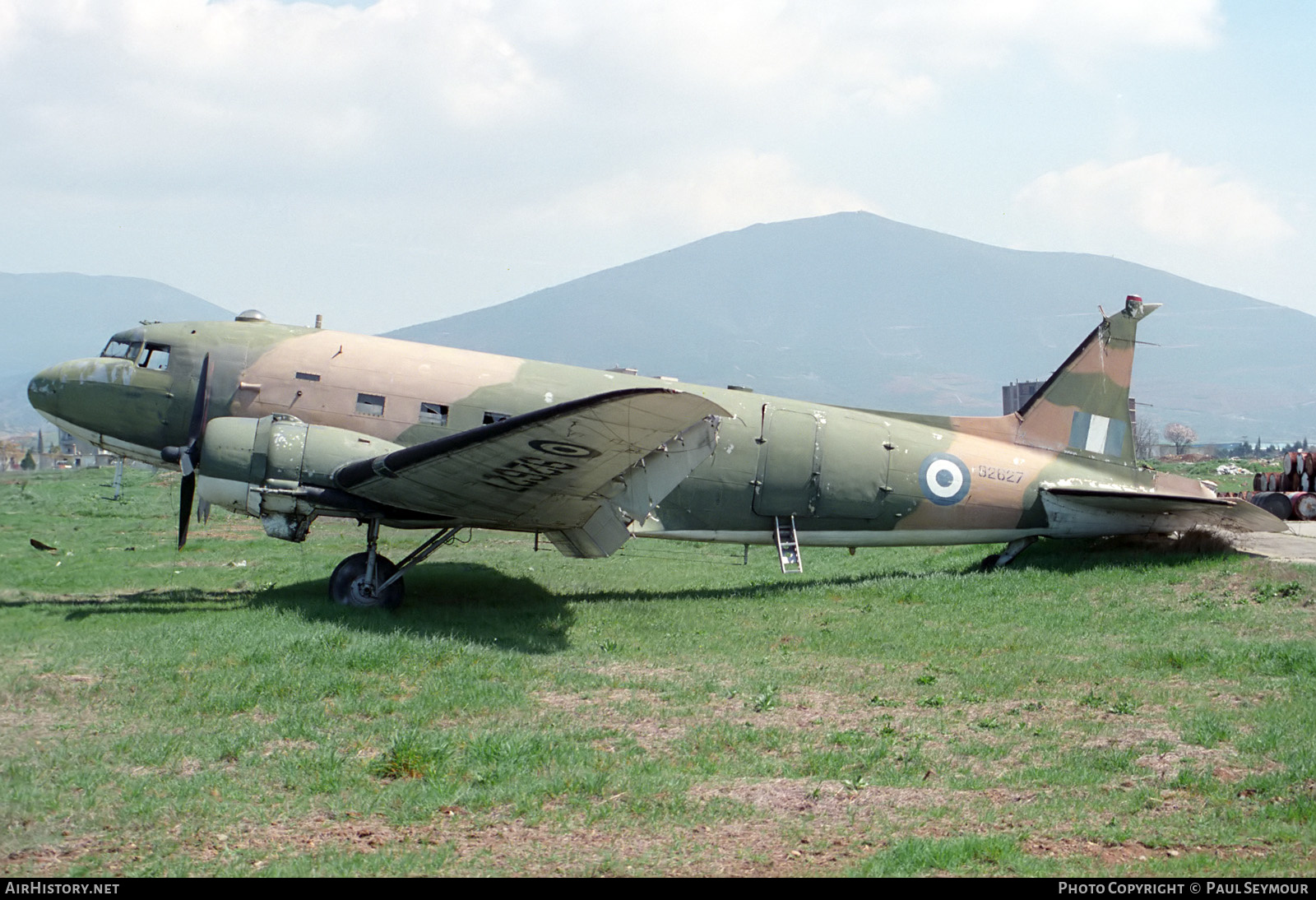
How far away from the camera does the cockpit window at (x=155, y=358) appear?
16.1 m

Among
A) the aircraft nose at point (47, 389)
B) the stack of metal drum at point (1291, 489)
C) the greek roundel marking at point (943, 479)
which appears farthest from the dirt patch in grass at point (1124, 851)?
the stack of metal drum at point (1291, 489)

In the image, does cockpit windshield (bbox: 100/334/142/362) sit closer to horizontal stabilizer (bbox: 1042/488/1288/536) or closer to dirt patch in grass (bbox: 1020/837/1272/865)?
dirt patch in grass (bbox: 1020/837/1272/865)

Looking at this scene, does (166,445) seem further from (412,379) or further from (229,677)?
(229,677)

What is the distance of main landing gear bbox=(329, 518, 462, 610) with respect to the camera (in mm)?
15125

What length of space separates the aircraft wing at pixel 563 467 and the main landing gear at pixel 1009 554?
24.1ft

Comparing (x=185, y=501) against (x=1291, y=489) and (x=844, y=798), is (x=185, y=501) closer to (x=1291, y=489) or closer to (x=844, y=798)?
(x=844, y=798)

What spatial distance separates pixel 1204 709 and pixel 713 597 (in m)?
8.43

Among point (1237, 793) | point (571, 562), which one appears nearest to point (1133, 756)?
point (1237, 793)

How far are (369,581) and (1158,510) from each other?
14.0 meters

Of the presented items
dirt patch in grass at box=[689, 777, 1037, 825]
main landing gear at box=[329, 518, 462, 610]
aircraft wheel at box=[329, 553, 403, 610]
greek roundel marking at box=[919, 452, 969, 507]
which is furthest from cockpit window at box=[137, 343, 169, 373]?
greek roundel marking at box=[919, 452, 969, 507]

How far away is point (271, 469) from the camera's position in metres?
14.6

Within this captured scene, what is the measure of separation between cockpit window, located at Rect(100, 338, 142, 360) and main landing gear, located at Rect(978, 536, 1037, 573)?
50.0ft

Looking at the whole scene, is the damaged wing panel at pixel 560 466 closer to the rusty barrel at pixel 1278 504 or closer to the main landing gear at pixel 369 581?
the main landing gear at pixel 369 581

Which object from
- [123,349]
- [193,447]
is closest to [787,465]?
[193,447]
